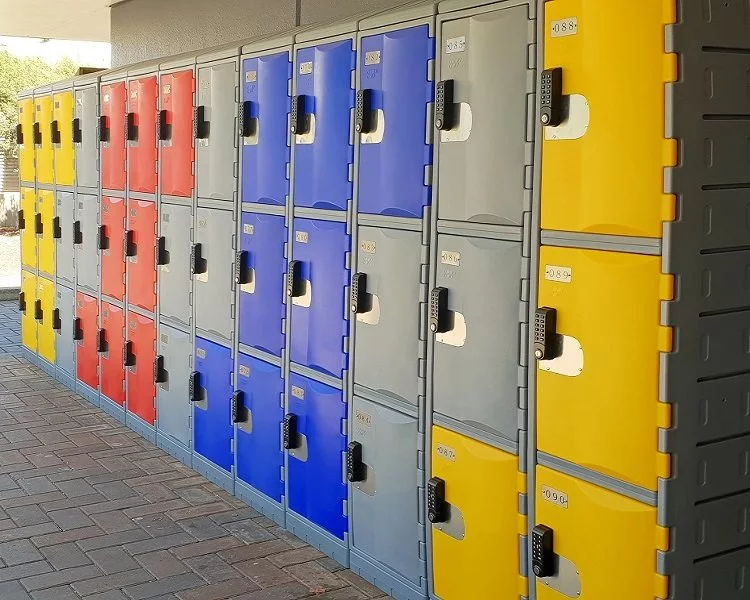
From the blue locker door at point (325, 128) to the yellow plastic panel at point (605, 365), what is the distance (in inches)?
53.7

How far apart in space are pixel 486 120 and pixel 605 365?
0.97 meters

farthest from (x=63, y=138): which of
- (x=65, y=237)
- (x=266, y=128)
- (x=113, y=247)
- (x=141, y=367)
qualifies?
(x=266, y=128)

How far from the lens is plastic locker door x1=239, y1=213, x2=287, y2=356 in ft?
16.3

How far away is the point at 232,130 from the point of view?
5.35m

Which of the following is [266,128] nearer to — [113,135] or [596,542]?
[113,135]

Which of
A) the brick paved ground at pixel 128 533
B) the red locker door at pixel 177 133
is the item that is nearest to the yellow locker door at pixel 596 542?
the brick paved ground at pixel 128 533

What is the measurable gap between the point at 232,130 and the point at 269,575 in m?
2.26

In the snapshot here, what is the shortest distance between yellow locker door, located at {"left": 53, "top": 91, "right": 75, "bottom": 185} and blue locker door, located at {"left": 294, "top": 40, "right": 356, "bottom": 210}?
342 cm

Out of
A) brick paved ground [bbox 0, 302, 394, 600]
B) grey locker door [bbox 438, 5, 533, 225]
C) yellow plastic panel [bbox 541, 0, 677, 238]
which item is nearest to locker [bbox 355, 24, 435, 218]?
grey locker door [bbox 438, 5, 533, 225]

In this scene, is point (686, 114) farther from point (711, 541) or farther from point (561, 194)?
point (711, 541)

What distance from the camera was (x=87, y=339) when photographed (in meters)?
7.56

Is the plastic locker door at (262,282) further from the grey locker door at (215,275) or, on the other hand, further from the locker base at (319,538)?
the locker base at (319,538)

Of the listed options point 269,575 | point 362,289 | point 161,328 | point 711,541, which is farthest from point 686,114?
point 161,328

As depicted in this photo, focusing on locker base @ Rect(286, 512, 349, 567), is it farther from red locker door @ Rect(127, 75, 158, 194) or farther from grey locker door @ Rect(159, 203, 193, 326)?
red locker door @ Rect(127, 75, 158, 194)
